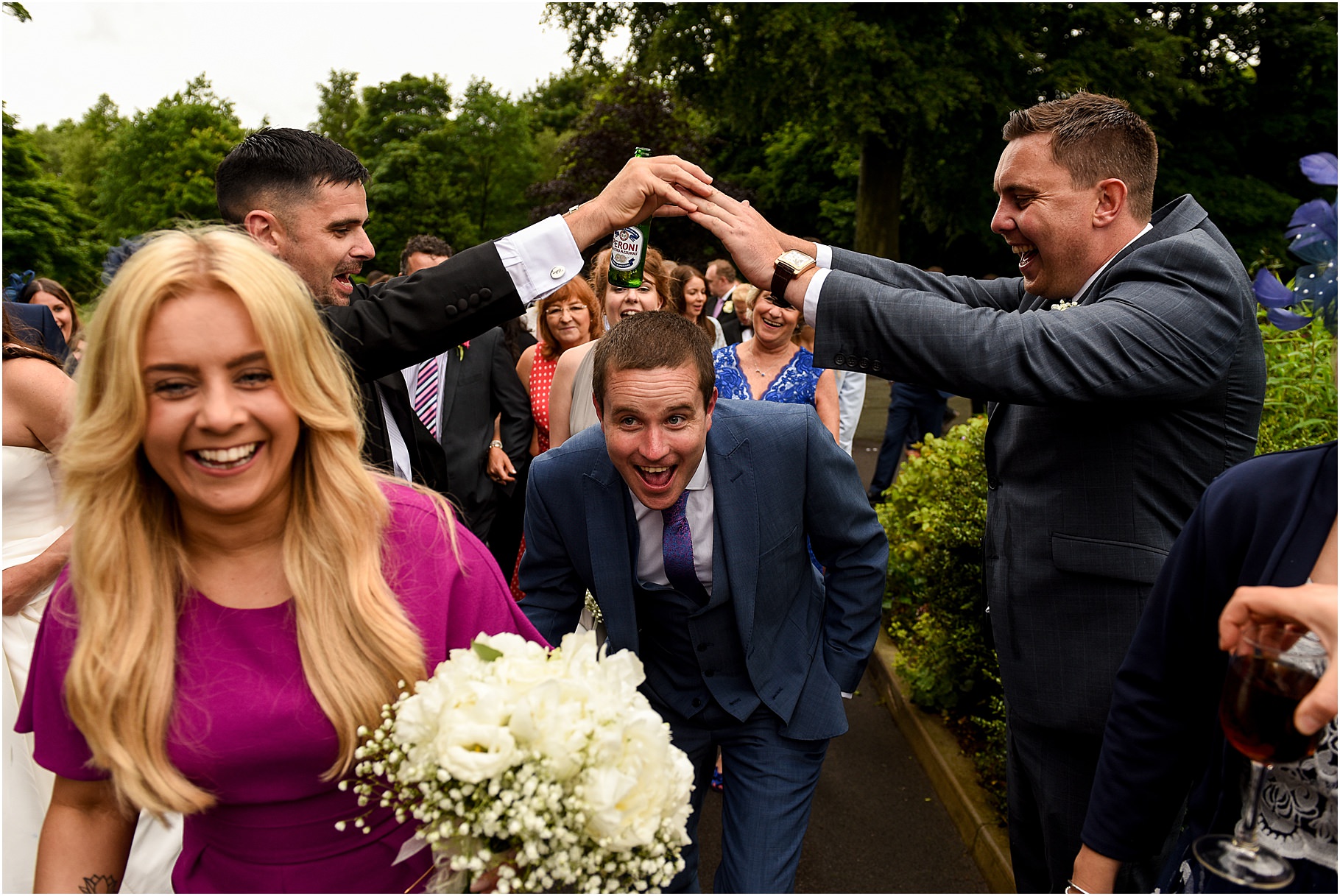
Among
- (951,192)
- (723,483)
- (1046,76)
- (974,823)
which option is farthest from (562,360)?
(951,192)

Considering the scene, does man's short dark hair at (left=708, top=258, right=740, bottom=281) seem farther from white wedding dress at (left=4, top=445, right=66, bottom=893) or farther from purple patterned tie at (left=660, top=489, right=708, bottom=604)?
white wedding dress at (left=4, top=445, right=66, bottom=893)

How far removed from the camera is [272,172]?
2826mm

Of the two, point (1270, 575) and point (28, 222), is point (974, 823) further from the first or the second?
point (28, 222)

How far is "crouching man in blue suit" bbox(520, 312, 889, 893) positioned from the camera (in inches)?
110

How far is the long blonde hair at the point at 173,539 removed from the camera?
5.85ft

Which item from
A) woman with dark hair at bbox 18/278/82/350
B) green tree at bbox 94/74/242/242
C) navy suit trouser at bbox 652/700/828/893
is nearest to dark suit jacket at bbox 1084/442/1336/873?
navy suit trouser at bbox 652/700/828/893

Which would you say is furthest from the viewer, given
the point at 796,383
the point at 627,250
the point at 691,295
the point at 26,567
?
the point at 691,295

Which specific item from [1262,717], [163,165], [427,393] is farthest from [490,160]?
[1262,717]

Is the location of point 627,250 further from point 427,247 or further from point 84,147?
point 84,147

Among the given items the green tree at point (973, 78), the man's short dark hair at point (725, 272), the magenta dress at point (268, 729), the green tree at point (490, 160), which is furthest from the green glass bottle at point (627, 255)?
the green tree at point (490, 160)

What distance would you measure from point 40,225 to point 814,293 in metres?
29.7

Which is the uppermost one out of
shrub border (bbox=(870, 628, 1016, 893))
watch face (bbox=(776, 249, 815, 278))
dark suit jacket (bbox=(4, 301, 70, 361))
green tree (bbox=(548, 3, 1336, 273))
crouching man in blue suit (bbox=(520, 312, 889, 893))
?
green tree (bbox=(548, 3, 1336, 273))

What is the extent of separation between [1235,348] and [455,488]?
13.6 ft

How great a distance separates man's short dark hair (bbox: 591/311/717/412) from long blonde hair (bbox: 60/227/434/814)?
945 mm
